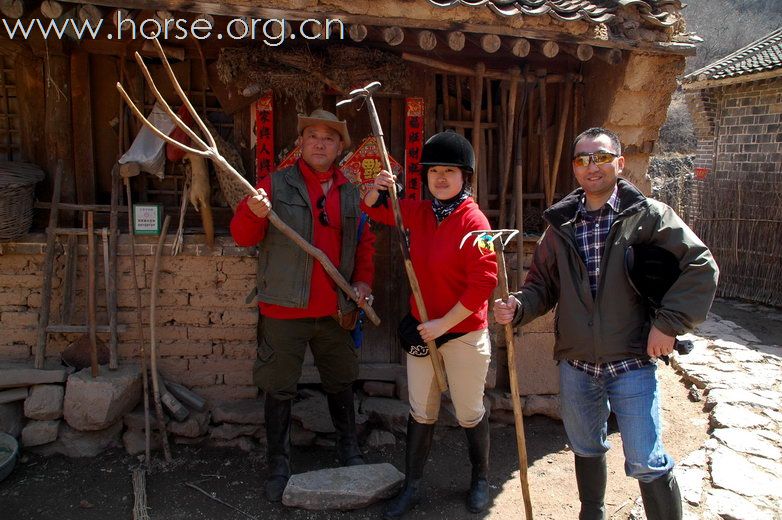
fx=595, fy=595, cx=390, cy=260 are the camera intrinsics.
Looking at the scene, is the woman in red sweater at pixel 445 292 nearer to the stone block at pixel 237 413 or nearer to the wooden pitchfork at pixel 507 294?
the wooden pitchfork at pixel 507 294

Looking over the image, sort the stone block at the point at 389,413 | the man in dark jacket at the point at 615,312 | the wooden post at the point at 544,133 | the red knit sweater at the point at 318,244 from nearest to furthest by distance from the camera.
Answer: the man in dark jacket at the point at 615,312
the red knit sweater at the point at 318,244
the stone block at the point at 389,413
the wooden post at the point at 544,133

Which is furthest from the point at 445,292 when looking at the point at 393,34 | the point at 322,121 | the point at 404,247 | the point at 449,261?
the point at 393,34

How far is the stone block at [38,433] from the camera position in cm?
400

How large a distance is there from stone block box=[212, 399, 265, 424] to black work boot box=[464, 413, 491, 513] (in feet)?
5.32

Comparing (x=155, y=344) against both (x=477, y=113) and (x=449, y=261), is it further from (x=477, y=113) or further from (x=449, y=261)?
(x=477, y=113)

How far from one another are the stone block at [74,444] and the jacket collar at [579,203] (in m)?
→ 3.38

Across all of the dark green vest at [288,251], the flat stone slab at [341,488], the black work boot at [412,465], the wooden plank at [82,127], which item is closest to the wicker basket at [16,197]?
the wooden plank at [82,127]

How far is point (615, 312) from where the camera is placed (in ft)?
8.52

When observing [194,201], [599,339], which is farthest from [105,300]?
[599,339]

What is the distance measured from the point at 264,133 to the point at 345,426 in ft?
7.13

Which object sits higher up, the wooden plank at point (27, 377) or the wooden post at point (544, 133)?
the wooden post at point (544, 133)

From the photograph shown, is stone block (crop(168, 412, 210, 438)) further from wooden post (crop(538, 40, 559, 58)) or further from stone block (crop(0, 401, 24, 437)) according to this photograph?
wooden post (crop(538, 40, 559, 58))

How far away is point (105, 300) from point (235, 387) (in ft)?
3.73

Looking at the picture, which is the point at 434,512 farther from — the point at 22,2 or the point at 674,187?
the point at 674,187
